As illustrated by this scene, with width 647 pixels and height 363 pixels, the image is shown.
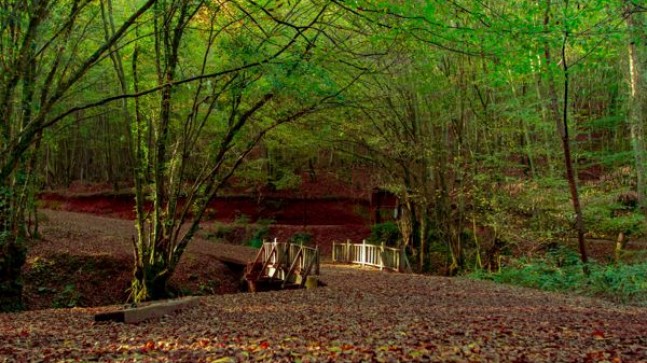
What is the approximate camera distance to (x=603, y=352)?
4.51 metres

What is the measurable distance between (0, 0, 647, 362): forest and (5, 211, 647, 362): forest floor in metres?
0.38

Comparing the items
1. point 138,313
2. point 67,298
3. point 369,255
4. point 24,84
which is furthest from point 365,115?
point 138,313

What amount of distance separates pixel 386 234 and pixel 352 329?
64.0 feet

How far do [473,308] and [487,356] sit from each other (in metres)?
3.86

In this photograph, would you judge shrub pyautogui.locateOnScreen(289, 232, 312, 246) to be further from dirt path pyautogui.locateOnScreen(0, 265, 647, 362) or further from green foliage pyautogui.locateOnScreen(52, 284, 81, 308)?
dirt path pyautogui.locateOnScreen(0, 265, 647, 362)

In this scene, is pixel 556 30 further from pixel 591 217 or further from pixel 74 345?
pixel 591 217

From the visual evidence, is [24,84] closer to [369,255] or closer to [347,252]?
[369,255]

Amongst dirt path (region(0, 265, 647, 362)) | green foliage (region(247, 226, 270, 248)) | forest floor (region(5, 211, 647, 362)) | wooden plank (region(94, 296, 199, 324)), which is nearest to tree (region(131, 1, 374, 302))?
forest floor (region(5, 211, 647, 362))

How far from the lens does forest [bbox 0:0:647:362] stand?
293 inches

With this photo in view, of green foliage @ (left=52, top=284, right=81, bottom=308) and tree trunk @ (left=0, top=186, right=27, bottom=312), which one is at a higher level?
tree trunk @ (left=0, top=186, right=27, bottom=312)

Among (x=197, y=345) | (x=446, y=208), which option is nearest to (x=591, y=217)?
(x=446, y=208)

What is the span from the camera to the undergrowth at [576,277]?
33.8 feet

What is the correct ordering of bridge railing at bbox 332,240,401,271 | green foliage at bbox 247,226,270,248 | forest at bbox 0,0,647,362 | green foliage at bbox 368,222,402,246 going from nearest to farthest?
forest at bbox 0,0,647,362 → bridge railing at bbox 332,240,401,271 → green foliage at bbox 368,222,402,246 → green foliage at bbox 247,226,270,248

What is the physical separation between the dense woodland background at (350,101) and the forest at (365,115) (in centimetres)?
7
